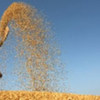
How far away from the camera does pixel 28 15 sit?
12078 mm

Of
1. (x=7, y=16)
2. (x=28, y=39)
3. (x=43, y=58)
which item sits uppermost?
(x=7, y=16)

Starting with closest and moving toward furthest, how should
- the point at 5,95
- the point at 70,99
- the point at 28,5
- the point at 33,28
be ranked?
the point at 70,99
the point at 5,95
the point at 33,28
the point at 28,5

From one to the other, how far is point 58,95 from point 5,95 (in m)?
1.42

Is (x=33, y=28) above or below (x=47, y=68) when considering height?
above

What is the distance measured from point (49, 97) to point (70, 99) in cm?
55

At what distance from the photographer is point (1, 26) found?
11.5 metres

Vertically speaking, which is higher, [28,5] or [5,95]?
[28,5]

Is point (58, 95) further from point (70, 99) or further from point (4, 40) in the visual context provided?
point (4, 40)

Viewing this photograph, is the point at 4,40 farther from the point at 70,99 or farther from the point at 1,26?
the point at 70,99

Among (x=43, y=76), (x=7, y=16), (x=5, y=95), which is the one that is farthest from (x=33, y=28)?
(x=5, y=95)

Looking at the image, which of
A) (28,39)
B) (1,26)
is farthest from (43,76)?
(1,26)

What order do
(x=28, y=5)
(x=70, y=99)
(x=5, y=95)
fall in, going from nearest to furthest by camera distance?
(x=70, y=99) → (x=5, y=95) → (x=28, y=5)

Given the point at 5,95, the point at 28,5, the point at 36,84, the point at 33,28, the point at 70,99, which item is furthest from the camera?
the point at 28,5

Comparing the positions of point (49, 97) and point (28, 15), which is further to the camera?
point (28, 15)
